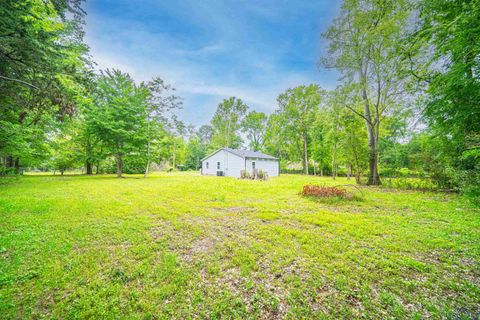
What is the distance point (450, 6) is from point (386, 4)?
10.8m

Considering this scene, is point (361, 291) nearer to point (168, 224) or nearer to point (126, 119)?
point (168, 224)

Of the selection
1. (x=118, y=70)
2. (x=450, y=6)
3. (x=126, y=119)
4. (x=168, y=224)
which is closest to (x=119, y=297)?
(x=168, y=224)

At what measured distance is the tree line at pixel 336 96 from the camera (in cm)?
277

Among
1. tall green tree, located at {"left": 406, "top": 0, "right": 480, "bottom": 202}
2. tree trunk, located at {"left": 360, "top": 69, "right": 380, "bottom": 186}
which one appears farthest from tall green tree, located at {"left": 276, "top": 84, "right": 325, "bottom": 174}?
tall green tree, located at {"left": 406, "top": 0, "right": 480, "bottom": 202}

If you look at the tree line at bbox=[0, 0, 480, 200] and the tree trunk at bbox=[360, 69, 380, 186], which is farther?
the tree trunk at bbox=[360, 69, 380, 186]

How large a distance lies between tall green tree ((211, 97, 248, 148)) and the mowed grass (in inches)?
1119

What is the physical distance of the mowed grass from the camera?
1890 millimetres

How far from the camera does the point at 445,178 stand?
8.03 metres

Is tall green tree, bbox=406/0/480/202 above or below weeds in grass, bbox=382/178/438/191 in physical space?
above

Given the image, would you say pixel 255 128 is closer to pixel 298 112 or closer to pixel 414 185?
pixel 298 112

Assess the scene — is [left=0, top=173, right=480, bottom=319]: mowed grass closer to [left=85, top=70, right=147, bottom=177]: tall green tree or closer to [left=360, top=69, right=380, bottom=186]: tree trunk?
[left=360, top=69, right=380, bottom=186]: tree trunk

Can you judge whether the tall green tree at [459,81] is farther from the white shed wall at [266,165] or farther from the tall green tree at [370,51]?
the white shed wall at [266,165]

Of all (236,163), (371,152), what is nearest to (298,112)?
(236,163)

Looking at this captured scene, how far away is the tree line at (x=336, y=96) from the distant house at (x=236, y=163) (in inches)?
255
